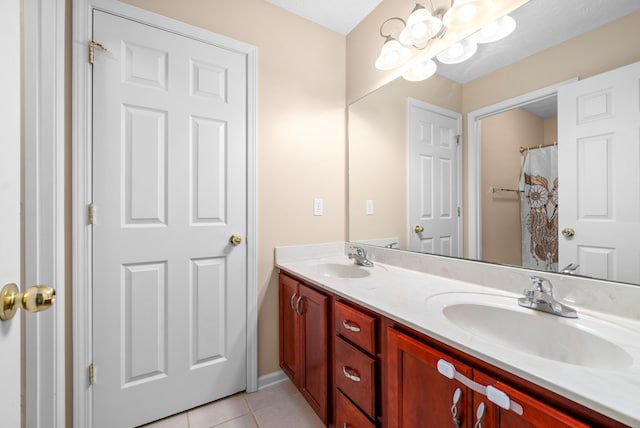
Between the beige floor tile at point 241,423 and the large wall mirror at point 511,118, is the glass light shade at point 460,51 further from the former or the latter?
the beige floor tile at point 241,423

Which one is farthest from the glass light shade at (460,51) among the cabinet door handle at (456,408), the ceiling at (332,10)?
the cabinet door handle at (456,408)

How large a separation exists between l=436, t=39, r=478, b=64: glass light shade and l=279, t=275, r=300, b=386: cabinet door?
1.42 m

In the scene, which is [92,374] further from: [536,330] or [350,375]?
[536,330]

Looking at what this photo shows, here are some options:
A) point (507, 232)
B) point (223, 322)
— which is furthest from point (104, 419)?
point (507, 232)

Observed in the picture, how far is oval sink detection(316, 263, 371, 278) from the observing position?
1.66 m

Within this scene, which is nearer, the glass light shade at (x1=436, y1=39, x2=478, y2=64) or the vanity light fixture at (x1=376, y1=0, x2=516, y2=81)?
the vanity light fixture at (x1=376, y1=0, x2=516, y2=81)

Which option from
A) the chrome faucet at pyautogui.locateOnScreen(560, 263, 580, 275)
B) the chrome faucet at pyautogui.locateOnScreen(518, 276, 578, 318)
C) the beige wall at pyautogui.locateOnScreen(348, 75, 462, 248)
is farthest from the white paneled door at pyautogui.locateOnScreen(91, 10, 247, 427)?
the chrome faucet at pyautogui.locateOnScreen(560, 263, 580, 275)

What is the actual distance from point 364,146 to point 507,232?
42.4 inches

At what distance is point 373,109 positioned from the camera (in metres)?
1.86

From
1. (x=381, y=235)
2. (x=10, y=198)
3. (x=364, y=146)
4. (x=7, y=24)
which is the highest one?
(x=364, y=146)

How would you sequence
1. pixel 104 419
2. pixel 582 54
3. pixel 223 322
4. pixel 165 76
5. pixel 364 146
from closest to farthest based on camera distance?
pixel 582 54, pixel 104 419, pixel 165 76, pixel 223 322, pixel 364 146

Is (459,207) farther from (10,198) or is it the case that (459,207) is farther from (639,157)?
(10,198)

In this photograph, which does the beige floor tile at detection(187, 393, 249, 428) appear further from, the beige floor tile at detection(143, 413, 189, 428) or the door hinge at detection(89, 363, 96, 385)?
the door hinge at detection(89, 363, 96, 385)

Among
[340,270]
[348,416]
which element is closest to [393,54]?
[340,270]
